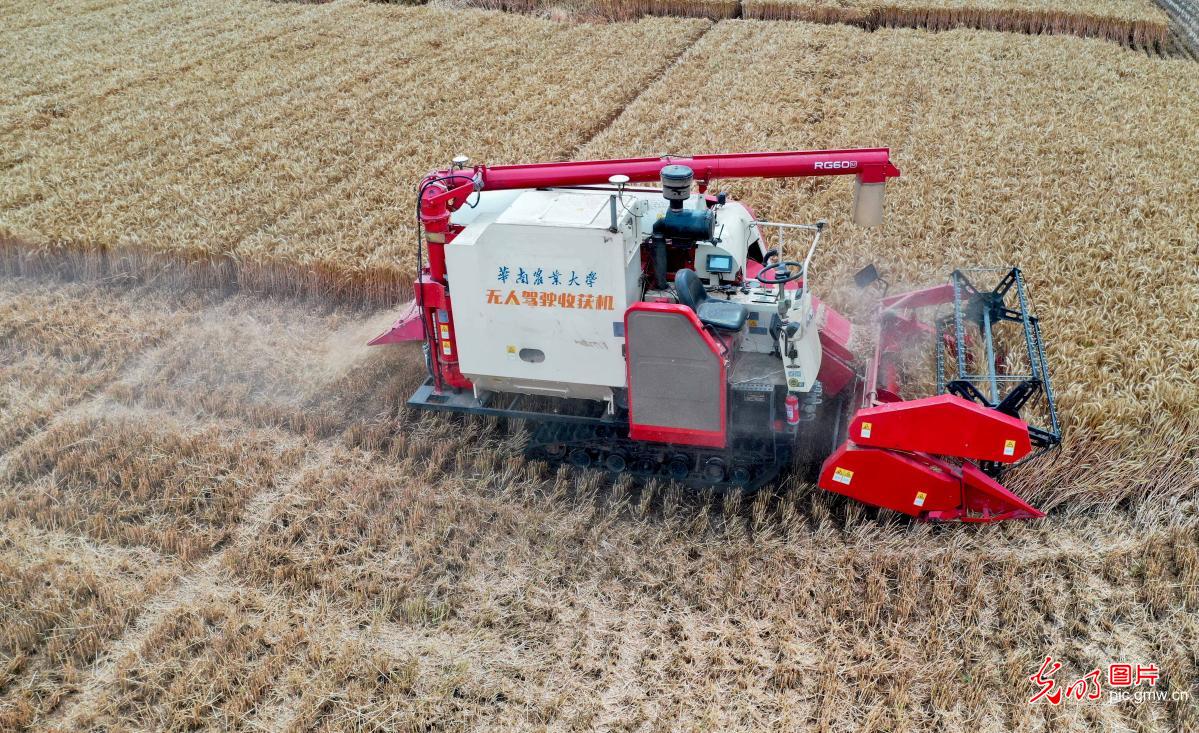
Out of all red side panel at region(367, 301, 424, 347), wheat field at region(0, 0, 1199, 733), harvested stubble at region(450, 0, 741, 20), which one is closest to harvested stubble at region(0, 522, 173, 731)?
wheat field at region(0, 0, 1199, 733)

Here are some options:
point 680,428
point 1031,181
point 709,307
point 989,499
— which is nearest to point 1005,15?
point 1031,181

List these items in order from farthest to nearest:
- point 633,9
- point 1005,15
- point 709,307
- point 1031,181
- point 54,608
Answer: point 633,9 < point 1005,15 < point 1031,181 < point 709,307 < point 54,608

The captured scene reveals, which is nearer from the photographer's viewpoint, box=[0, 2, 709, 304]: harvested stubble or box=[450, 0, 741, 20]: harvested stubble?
box=[0, 2, 709, 304]: harvested stubble

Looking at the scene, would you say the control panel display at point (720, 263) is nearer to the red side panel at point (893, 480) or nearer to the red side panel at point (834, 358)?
the red side panel at point (834, 358)

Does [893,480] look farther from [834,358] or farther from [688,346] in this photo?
[688,346]

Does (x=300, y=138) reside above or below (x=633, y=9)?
below

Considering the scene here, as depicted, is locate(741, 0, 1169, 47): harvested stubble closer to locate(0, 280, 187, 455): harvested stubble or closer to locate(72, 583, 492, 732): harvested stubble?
locate(0, 280, 187, 455): harvested stubble

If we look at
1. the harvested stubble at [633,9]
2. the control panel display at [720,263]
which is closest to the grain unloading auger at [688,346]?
the control panel display at [720,263]
